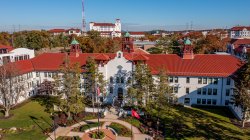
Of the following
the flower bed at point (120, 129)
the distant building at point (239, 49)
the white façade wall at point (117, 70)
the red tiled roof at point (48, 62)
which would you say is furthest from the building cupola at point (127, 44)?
the distant building at point (239, 49)

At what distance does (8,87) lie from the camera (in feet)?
153

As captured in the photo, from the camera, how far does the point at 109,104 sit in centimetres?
5203

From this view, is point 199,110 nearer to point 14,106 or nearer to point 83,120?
point 83,120

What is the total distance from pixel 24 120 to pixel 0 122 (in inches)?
164

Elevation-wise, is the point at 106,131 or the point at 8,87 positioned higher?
the point at 8,87

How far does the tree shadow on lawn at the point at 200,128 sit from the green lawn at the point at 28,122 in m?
21.9

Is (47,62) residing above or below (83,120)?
above

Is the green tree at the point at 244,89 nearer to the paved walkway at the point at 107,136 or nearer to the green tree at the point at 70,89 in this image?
the paved walkway at the point at 107,136

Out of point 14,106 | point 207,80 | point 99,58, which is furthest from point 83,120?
point 207,80

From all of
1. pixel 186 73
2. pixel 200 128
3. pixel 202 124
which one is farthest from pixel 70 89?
pixel 186 73

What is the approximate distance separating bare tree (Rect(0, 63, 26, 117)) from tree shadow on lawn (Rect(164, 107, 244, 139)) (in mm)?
31057

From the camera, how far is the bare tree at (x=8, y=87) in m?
45.4

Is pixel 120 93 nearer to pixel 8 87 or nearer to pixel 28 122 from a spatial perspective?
pixel 28 122

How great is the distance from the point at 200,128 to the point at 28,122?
31091 millimetres
